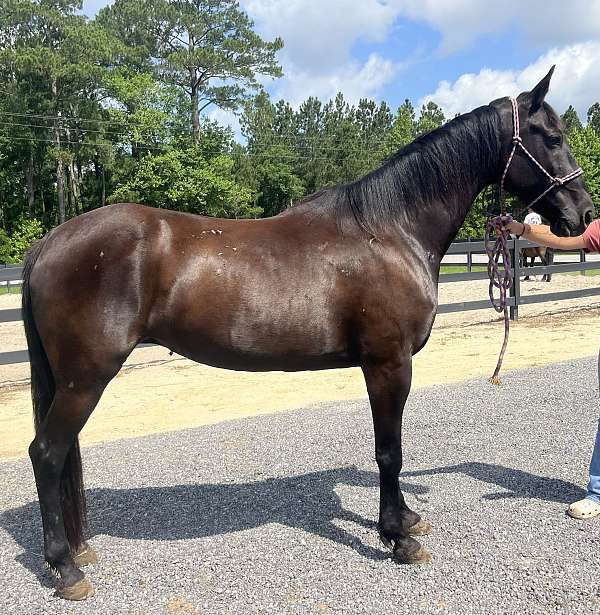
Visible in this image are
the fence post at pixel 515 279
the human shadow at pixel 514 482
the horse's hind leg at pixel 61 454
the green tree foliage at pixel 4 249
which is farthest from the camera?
→ the green tree foliage at pixel 4 249

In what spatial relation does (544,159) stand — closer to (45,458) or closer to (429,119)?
(45,458)

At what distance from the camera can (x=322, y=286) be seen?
287 cm

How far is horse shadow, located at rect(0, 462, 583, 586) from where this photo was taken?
329 centimetres

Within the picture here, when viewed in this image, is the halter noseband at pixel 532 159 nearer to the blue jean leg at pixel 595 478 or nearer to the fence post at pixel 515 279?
the blue jean leg at pixel 595 478

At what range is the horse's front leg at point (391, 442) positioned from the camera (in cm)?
291

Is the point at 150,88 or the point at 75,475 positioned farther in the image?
the point at 150,88

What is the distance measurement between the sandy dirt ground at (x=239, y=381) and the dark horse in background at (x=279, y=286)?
2455 millimetres

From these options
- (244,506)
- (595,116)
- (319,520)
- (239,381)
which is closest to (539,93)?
(319,520)

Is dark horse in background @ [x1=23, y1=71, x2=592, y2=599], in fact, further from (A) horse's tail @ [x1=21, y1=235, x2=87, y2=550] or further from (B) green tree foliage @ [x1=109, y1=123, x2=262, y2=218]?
(B) green tree foliage @ [x1=109, y1=123, x2=262, y2=218]

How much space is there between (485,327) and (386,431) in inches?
317

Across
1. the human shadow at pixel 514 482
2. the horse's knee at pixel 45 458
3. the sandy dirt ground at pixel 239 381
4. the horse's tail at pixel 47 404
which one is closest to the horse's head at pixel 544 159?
the human shadow at pixel 514 482

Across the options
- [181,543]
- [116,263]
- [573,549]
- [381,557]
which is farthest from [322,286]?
[573,549]

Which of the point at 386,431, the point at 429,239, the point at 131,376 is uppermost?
the point at 429,239

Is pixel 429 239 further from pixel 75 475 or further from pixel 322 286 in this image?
pixel 75 475
